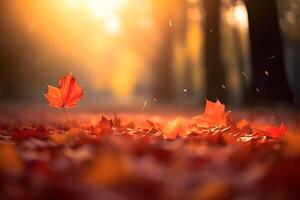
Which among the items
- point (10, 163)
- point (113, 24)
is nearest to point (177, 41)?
point (113, 24)

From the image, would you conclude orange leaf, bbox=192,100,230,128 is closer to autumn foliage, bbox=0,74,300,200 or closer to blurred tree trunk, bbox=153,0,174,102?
autumn foliage, bbox=0,74,300,200

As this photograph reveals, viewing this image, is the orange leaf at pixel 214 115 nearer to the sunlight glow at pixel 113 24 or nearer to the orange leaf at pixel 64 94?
the orange leaf at pixel 64 94

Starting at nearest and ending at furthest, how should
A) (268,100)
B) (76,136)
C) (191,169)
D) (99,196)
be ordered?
(99,196)
(191,169)
(76,136)
(268,100)

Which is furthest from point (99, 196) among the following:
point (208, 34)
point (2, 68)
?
point (2, 68)

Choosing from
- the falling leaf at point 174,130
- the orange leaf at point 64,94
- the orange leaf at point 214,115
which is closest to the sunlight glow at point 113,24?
the orange leaf at point 64,94

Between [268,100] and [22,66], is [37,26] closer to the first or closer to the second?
[22,66]

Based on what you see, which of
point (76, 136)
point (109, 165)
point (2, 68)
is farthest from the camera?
point (2, 68)

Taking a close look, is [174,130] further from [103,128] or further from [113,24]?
[113,24]
